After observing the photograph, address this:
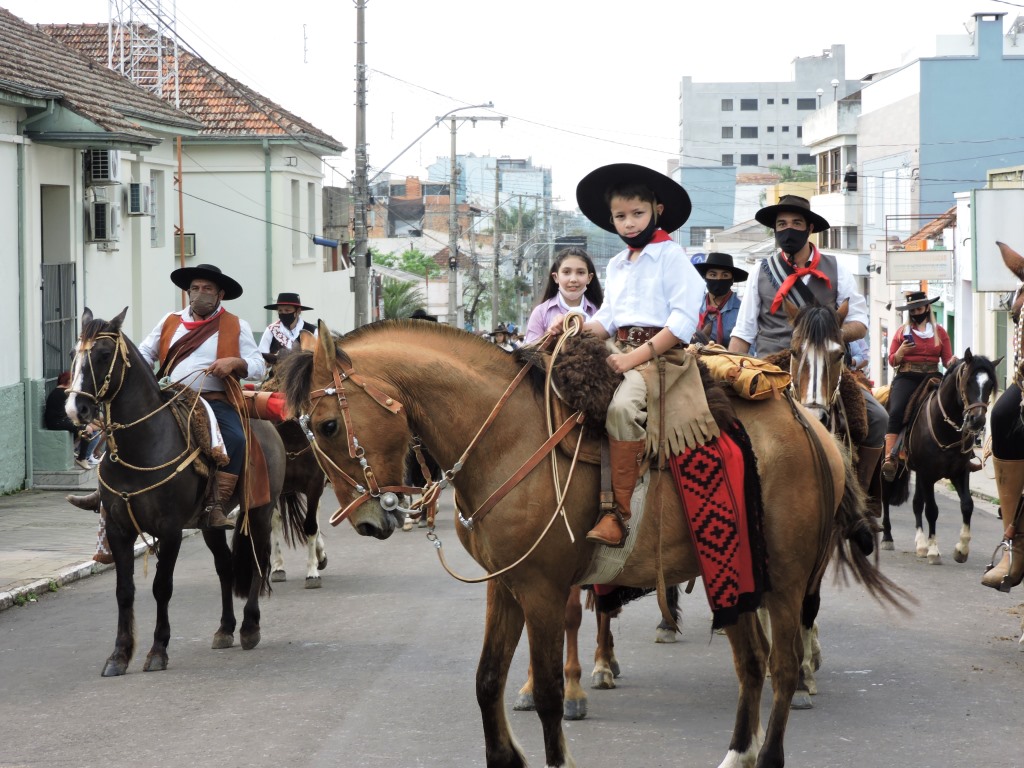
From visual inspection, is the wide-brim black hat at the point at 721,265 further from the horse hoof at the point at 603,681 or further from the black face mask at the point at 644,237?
the black face mask at the point at 644,237

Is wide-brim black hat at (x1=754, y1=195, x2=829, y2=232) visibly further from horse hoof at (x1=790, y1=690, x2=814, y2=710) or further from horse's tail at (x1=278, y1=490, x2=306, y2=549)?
horse's tail at (x1=278, y1=490, x2=306, y2=549)

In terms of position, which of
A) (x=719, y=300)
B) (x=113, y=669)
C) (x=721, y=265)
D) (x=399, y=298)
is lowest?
(x=113, y=669)

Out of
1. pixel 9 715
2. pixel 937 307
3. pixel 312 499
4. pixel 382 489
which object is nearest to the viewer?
pixel 382 489

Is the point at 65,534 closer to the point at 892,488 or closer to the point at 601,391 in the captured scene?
the point at 892,488

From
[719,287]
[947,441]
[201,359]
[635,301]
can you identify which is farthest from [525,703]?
[947,441]

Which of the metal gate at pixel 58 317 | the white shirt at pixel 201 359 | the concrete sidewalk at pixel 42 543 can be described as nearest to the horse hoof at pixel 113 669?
the white shirt at pixel 201 359

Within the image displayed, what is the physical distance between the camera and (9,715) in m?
7.23

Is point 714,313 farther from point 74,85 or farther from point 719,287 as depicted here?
point 74,85

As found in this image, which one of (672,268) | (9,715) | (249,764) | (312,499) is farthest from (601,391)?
(312,499)

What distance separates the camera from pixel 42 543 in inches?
541

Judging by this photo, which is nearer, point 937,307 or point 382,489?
point 382,489

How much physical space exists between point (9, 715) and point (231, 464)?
2.44 metres

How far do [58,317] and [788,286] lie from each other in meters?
14.7

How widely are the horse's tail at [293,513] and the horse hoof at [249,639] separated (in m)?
2.42
